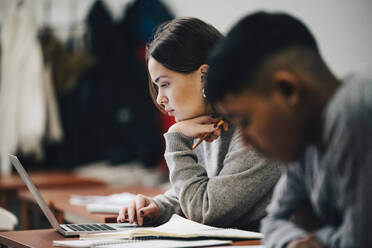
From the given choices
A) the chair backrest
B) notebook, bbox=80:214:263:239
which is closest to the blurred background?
the chair backrest

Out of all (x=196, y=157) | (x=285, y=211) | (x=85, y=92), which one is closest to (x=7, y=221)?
(x=196, y=157)

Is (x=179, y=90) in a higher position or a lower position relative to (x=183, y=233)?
higher

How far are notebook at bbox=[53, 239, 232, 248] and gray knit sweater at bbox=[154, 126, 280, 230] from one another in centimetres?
23

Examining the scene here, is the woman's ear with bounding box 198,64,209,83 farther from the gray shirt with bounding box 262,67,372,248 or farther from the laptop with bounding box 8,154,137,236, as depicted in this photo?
the gray shirt with bounding box 262,67,372,248

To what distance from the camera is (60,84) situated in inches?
Result: 198

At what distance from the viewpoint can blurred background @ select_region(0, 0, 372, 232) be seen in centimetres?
443

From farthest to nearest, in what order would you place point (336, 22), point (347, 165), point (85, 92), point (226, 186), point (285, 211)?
point (85, 92), point (336, 22), point (226, 186), point (285, 211), point (347, 165)

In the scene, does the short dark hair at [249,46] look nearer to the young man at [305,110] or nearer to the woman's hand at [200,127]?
the young man at [305,110]

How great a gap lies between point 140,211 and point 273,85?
84cm

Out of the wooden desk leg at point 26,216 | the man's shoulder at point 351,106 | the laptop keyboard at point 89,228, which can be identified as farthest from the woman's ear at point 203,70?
the wooden desk leg at point 26,216

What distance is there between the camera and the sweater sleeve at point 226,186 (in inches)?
56.8

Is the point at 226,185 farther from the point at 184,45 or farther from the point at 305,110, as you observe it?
the point at 305,110

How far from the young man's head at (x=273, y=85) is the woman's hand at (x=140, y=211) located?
756 millimetres

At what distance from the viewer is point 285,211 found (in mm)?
1039
